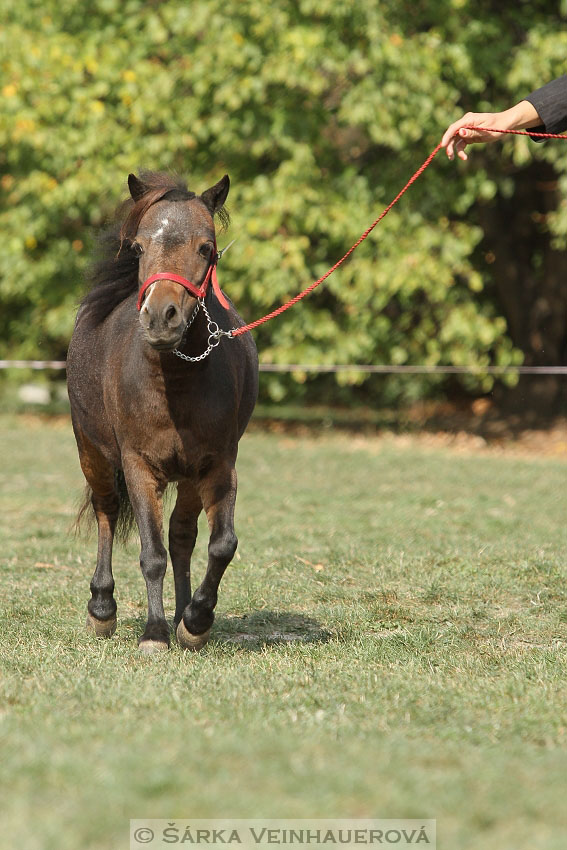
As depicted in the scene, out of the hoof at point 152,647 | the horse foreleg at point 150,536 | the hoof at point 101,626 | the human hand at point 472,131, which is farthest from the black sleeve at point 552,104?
the hoof at point 101,626

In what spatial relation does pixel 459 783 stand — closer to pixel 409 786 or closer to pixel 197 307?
pixel 409 786

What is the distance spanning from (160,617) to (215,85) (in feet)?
35.9

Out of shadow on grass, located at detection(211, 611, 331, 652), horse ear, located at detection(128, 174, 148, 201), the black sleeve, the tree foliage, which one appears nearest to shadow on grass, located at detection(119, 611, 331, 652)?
shadow on grass, located at detection(211, 611, 331, 652)

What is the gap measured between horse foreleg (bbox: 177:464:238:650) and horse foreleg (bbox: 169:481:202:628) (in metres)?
0.51

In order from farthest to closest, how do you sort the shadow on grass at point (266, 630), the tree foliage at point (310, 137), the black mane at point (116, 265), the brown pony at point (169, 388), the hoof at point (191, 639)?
1. the tree foliage at point (310, 137)
2. the shadow on grass at point (266, 630)
3. the black mane at point (116, 265)
4. the hoof at point (191, 639)
5. the brown pony at point (169, 388)

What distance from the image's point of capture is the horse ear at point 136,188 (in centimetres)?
533

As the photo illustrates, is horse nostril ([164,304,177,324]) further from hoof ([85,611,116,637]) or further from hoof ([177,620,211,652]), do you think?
hoof ([85,611,116,637])

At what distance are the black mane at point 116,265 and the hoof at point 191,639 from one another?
68.3 inches

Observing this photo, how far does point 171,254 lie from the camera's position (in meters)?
4.99

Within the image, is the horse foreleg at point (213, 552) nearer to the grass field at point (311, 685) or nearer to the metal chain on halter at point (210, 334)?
the grass field at point (311, 685)

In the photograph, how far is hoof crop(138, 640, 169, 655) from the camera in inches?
210

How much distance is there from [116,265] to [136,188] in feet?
2.55

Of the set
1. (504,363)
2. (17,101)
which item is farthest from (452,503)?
(17,101)

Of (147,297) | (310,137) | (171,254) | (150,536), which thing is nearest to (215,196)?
(171,254)
